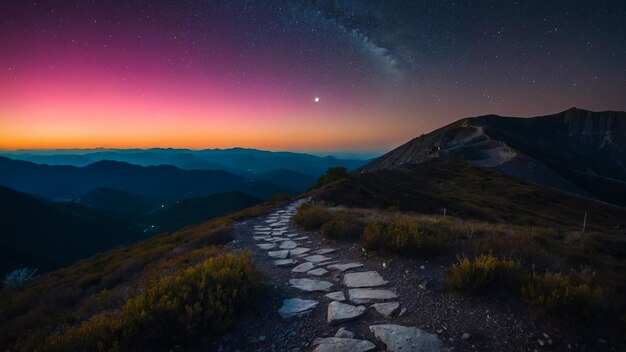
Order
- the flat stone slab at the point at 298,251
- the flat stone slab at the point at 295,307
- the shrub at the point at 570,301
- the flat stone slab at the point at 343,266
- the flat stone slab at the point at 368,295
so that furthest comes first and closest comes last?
the flat stone slab at the point at 298,251 < the flat stone slab at the point at 343,266 < the flat stone slab at the point at 368,295 < the flat stone slab at the point at 295,307 < the shrub at the point at 570,301

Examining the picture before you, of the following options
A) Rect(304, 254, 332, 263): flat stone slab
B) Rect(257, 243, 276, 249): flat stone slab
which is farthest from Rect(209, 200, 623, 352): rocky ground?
Rect(257, 243, 276, 249): flat stone slab

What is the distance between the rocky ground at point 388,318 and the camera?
3.26 meters

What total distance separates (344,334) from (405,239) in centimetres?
284

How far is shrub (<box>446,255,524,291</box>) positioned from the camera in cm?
416

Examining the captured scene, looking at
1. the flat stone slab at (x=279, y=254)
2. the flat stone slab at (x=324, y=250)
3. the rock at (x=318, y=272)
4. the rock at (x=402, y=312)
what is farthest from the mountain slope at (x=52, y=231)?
the rock at (x=402, y=312)

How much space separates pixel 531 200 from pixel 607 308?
157ft

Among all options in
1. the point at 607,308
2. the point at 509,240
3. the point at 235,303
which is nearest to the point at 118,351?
the point at 235,303

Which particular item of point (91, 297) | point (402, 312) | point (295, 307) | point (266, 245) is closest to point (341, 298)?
point (295, 307)

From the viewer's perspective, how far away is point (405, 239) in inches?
232

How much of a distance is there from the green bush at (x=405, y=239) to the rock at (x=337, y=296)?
A: 5.91 feet

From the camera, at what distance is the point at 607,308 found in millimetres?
3609

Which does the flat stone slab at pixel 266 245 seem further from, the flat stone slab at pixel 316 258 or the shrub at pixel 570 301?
the shrub at pixel 570 301

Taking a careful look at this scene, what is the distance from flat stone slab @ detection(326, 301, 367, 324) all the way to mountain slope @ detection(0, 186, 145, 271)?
134 m

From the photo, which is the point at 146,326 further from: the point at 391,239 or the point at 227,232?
the point at 227,232
